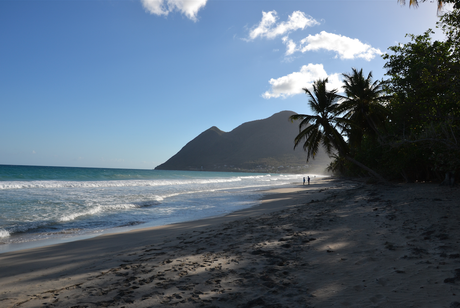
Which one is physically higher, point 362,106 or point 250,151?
point 250,151

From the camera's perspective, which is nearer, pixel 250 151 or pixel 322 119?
pixel 322 119

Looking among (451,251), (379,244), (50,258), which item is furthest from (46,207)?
(451,251)

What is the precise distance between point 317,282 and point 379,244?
6.11 feet

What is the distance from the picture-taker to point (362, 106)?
1883 centimetres

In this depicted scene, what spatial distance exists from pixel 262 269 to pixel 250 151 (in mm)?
134246

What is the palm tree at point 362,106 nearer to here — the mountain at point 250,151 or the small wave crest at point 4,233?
the small wave crest at point 4,233

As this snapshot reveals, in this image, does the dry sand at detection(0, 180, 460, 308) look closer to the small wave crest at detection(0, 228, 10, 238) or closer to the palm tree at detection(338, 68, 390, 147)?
the small wave crest at detection(0, 228, 10, 238)

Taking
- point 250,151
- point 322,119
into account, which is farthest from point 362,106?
point 250,151

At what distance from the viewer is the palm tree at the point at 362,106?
18375 millimetres

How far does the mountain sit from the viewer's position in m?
118

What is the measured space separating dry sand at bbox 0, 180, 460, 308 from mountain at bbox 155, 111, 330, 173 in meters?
101

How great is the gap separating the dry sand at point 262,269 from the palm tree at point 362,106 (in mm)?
14121

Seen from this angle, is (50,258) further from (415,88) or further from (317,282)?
(415,88)

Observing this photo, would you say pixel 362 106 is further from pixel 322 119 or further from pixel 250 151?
pixel 250 151
